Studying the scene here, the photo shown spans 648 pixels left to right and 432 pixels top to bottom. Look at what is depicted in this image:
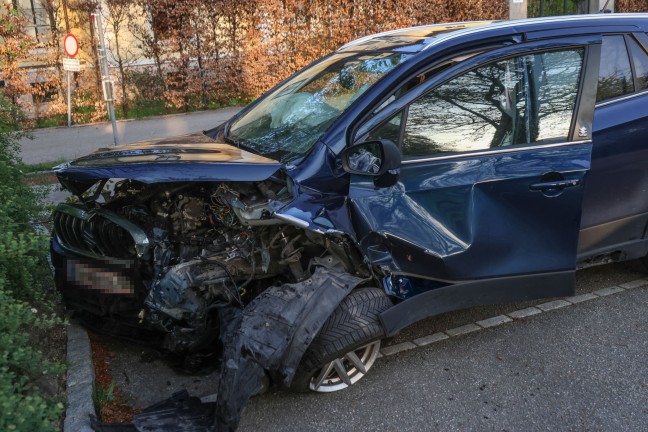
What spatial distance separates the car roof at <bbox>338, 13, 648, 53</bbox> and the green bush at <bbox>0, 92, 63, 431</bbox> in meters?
2.44

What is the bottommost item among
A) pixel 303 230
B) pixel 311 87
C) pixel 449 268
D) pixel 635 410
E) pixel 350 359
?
pixel 635 410

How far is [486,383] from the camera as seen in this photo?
3332 mm

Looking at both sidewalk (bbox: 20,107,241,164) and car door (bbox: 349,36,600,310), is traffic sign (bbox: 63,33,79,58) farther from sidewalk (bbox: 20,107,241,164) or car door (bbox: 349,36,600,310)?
car door (bbox: 349,36,600,310)

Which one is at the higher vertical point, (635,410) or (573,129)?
(573,129)

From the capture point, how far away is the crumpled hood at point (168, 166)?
3.05m

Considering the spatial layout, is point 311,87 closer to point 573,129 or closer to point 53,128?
point 573,129

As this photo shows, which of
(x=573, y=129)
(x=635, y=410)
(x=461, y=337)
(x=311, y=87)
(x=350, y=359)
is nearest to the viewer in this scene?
(x=635, y=410)

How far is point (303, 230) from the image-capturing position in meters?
3.31

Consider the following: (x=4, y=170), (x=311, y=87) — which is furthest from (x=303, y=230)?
(x=4, y=170)

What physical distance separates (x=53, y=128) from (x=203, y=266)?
1089 centimetres

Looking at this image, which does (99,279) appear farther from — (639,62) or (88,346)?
(639,62)

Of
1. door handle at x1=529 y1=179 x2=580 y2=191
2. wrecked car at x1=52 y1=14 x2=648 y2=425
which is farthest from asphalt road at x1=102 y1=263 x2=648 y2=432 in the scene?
door handle at x1=529 y1=179 x2=580 y2=191

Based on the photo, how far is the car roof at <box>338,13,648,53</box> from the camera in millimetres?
3516

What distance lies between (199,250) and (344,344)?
3.21ft
